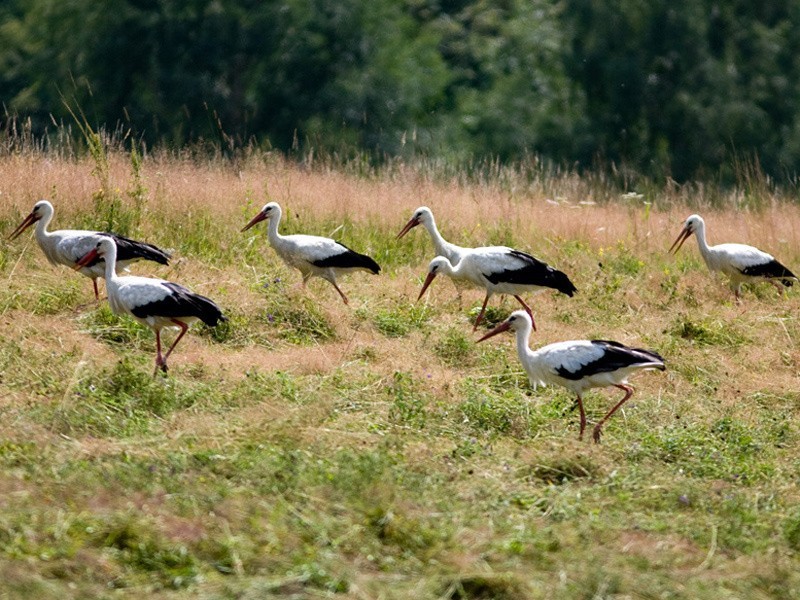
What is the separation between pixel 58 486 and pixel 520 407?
10.1 ft

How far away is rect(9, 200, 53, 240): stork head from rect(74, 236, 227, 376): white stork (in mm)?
2332

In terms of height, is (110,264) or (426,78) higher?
(110,264)

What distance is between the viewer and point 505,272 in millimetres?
10102

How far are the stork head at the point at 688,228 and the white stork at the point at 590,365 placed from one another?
16.6ft

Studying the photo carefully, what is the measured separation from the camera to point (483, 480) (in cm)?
602

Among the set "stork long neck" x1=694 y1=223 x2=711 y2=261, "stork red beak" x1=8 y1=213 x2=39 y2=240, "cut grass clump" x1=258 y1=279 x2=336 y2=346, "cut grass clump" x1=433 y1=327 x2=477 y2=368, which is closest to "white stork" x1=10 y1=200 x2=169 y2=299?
"stork red beak" x1=8 y1=213 x2=39 y2=240

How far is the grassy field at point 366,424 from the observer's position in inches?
188

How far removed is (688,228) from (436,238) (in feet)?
8.64

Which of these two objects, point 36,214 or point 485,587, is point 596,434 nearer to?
point 485,587

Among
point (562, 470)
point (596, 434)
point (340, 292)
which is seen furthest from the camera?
point (340, 292)

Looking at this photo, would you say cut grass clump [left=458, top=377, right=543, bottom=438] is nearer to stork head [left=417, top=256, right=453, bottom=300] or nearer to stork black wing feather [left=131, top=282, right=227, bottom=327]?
stork black wing feather [left=131, top=282, right=227, bottom=327]

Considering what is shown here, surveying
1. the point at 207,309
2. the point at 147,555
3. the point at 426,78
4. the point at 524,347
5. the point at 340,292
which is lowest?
the point at 426,78

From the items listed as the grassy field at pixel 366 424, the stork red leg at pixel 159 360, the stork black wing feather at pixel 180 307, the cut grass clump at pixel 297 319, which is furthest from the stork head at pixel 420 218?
the stork red leg at pixel 159 360

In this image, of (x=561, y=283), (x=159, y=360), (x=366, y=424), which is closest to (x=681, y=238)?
(x=561, y=283)
